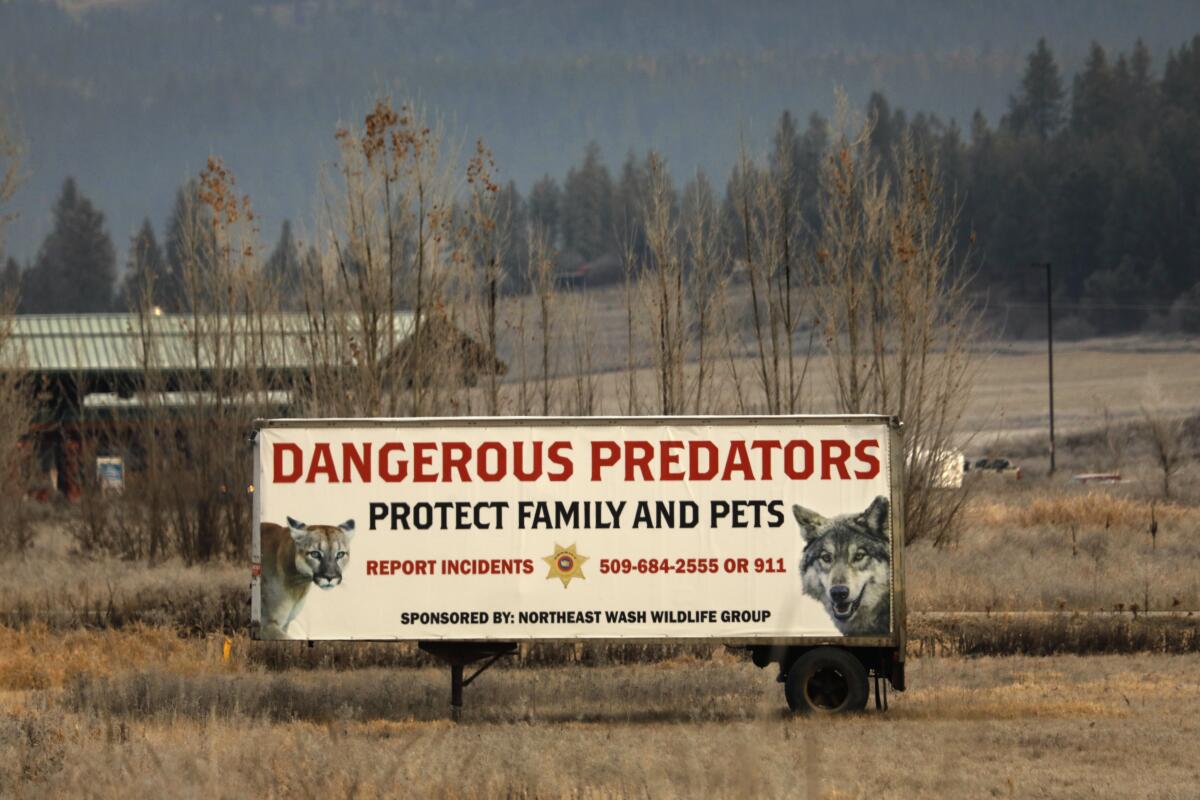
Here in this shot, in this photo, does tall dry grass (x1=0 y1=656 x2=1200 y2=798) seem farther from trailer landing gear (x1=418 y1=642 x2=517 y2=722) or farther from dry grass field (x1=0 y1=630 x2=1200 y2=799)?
trailer landing gear (x1=418 y1=642 x2=517 y2=722)

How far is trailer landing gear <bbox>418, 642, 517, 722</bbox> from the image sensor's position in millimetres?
19000

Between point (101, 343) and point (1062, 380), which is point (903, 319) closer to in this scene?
point (101, 343)

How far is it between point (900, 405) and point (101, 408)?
3775 centimetres

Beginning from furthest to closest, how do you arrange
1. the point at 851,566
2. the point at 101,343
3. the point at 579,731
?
the point at 101,343
the point at 851,566
the point at 579,731

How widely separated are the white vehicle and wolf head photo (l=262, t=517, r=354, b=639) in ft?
0.05

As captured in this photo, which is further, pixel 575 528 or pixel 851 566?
pixel 575 528

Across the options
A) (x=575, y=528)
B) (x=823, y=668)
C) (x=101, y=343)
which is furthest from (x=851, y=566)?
(x=101, y=343)

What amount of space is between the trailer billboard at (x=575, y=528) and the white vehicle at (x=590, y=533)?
0.05 feet

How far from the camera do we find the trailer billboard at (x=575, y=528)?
1858 centimetres

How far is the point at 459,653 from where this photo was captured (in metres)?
19.0

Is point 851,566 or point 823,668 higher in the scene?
point 851,566

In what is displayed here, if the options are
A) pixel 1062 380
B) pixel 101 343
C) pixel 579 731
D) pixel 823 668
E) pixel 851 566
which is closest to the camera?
pixel 579 731

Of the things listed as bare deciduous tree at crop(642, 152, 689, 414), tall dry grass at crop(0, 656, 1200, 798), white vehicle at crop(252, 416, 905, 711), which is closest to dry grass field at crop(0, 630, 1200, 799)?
tall dry grass at crop(0, 656, 1200, 798)

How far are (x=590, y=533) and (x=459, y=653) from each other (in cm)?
214
